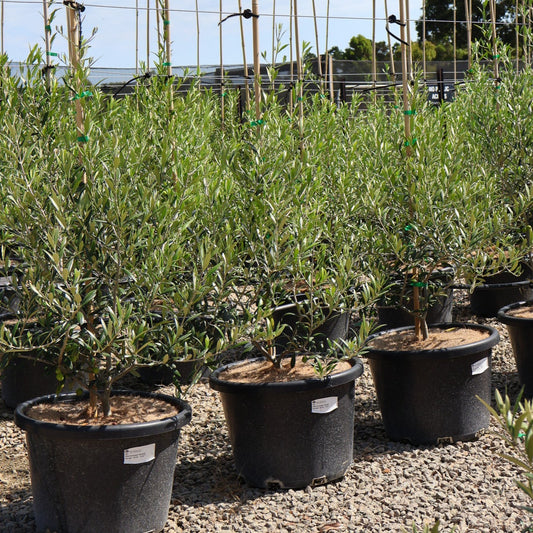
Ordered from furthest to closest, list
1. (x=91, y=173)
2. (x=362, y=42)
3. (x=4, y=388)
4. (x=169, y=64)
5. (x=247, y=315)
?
(x=362, y=42)
(x=4, y=388)
(x=169, y=64)
(x=247, y=315)
(x=91, y=173)

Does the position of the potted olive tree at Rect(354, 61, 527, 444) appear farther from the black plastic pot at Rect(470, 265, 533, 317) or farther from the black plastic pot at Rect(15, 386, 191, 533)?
the black plastic pot at Rect(470, 265, 533, 317)

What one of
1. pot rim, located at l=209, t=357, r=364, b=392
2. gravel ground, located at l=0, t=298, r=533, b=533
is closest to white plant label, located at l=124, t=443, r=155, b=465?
gravel ground, located at l=0, t=298, r=533, b=533

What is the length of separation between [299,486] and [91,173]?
1809mm

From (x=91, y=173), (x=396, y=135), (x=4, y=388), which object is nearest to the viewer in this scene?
(x=91, y=173)

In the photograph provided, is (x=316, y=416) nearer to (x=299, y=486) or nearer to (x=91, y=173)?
(x=299, y=486)

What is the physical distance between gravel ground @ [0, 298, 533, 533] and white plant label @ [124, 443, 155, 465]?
403 millimetres

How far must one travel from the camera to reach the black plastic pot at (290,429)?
3.53 metres

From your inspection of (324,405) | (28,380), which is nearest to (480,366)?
(324,405)

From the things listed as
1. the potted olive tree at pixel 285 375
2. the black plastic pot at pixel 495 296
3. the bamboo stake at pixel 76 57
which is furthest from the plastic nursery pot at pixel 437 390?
the black plastic pot at pixel 495 296

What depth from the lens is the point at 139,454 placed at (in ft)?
9.98

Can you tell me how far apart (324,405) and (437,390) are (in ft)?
2.75

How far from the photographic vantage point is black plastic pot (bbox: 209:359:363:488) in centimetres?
353

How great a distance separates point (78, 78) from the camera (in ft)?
9.86

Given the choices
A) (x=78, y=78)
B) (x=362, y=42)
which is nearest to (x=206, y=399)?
(x=78, y=78)
